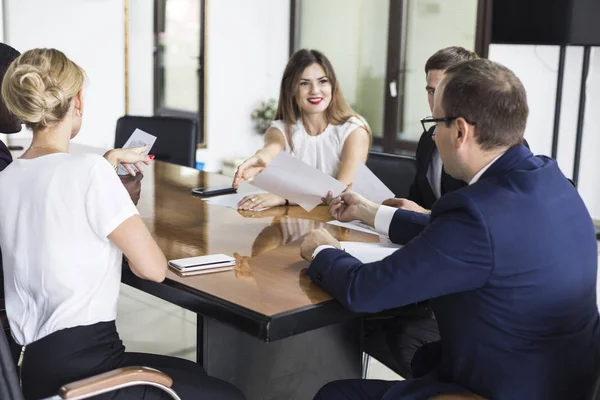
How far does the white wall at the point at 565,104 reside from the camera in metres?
5.45

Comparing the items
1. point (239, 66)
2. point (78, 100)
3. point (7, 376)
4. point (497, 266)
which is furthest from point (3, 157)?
point (239, 66)

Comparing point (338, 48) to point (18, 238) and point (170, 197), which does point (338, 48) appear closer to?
point (170, 197)

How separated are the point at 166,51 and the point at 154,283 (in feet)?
17.2

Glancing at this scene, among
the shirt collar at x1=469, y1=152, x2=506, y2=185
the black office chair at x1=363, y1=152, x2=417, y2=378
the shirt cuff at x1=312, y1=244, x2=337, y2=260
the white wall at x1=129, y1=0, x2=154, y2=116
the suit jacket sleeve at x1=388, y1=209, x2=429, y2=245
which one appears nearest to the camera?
the shirt collar at x1=469, y1=152, x2=506, y2=185

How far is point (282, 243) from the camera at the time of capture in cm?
212

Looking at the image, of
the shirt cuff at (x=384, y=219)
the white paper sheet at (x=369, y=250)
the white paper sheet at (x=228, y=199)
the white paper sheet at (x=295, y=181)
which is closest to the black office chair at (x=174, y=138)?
the white paper sheet at (x=228, y=199)

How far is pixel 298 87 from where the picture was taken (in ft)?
10.2

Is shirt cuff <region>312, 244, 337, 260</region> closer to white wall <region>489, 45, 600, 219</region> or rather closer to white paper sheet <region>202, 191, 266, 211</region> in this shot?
white paper sheet <region>202, 191, 266, 211</region>

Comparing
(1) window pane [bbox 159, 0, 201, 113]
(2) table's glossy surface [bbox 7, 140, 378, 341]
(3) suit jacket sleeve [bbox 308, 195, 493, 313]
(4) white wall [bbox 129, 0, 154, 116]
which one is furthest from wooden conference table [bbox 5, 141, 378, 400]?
(1) window pane [bbox 159, 0, 201, 113]

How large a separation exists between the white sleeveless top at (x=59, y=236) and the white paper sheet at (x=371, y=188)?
0.95 meters

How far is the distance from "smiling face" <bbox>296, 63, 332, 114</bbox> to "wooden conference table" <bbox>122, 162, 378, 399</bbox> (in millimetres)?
622

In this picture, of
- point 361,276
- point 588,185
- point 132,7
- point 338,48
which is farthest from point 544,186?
point 338,48

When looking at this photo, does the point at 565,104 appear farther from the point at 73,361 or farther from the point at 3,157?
the point at 73,361

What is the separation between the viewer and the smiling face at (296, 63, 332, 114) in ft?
10.0
